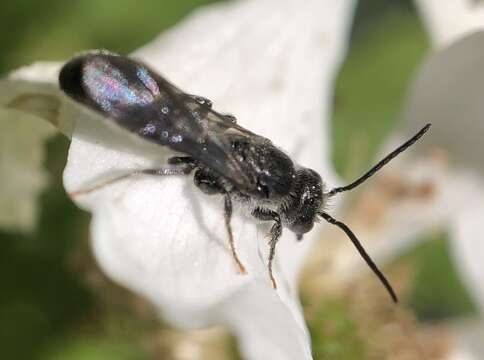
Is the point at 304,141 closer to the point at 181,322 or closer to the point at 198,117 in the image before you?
the point at 198,117

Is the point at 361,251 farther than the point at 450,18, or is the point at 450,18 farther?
the point at 450,18

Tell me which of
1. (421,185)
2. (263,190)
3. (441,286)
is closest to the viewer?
(263,190)

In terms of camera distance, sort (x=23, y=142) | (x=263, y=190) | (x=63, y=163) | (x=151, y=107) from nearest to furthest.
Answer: (x=151, y=107) → (x=263, y=190) → (x=23, y=142) → (x=63, y=163)

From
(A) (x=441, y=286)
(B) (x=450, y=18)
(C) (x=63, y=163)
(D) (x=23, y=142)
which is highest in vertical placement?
(B) (x=450, y=18)

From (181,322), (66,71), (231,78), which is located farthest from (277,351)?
(231,78)

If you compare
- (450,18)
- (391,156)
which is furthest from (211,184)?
(450,18)

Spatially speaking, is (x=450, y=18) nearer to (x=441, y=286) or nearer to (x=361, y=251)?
(x=361, y=251)
